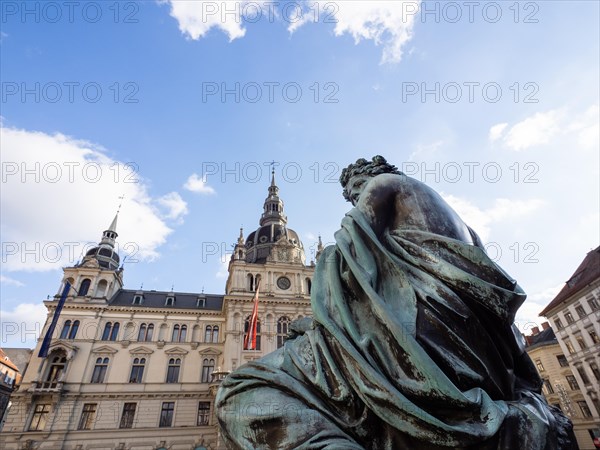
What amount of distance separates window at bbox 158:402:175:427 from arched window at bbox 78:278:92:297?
551 inches

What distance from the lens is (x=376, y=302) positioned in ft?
7.11

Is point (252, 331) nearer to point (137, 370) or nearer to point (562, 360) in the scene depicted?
point (137, 370)

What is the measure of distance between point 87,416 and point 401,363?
35.2 metres

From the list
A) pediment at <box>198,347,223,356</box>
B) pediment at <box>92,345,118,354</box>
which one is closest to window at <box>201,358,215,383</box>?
pediment at <box>198,347,223,356</box>

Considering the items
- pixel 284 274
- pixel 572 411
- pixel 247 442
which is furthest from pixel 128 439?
pixel 572 411

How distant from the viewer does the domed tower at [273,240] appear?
37.6m

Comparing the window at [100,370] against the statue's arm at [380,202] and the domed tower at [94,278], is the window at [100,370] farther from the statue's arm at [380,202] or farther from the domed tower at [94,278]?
the statue's arm at [380,202]

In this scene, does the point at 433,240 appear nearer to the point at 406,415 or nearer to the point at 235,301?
the point at 406,415

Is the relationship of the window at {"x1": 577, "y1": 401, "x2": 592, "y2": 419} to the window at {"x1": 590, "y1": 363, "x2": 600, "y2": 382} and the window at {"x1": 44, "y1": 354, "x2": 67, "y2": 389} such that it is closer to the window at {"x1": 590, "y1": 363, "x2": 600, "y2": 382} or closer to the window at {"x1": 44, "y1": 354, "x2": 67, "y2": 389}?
the window at {"x1": 590, "y1": 363, "x2": 600, "y2": 382}

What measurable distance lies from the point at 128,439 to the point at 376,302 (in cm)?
3374

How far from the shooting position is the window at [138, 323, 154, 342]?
1321 inches

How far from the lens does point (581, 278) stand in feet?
103

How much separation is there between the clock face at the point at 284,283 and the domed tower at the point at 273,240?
2072 mm

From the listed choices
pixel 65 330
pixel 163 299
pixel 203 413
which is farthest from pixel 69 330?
pixel 203 413
